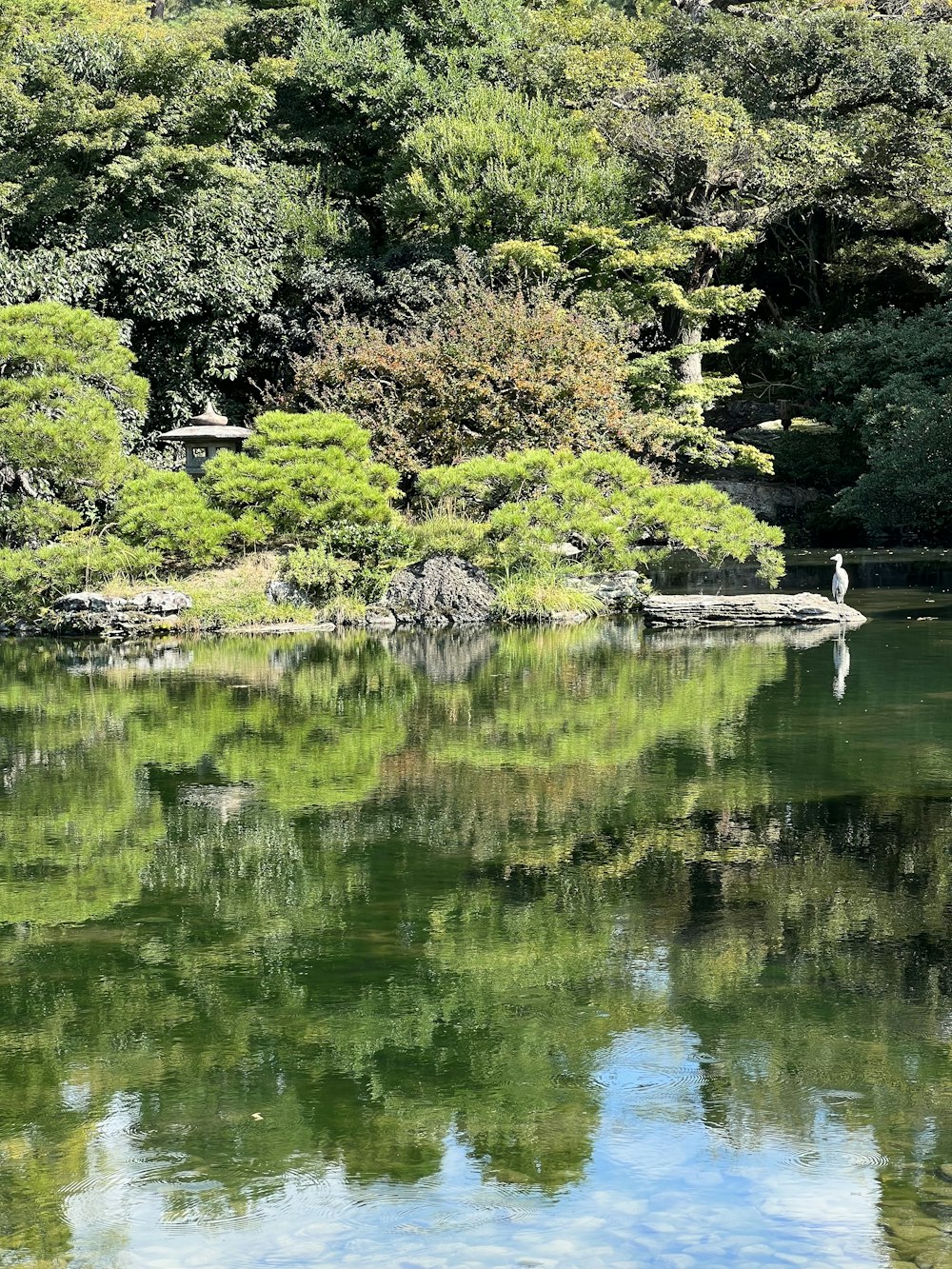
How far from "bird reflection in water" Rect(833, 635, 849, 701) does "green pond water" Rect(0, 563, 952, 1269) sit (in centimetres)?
110

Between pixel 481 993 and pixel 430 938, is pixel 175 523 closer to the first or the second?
pixel 430 938

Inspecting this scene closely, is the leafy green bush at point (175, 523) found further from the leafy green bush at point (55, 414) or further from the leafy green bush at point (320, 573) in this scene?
the leafy green bush at point (320, 573)

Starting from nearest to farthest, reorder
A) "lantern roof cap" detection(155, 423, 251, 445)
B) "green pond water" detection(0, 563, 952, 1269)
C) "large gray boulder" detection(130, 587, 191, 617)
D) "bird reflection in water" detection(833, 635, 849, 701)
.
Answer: "green pond water" detection(0, 563, 952, 1269), "bird reflection in water" detection(833, 635, 849, 701), "large gray boulder" detection(130, 587, 191, 617), "lantern roof cap" detection(155, 423, 251, 445)

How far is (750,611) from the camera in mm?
17156

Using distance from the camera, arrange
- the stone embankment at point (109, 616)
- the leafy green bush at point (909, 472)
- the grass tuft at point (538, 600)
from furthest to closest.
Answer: the leafy green bush at point (909, 472), the grass tuft at point (538, 600), the stone embankment at point (109, 616)

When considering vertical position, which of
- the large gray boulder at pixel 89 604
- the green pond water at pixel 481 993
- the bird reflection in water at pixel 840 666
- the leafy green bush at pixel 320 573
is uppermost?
the leafy green bush at pixel 320 573

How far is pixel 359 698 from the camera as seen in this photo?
12.0 m

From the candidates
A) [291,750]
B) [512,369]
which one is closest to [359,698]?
[291,750]

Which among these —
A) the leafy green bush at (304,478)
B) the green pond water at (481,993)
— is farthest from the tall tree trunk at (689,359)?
the green pond water at (481,993)

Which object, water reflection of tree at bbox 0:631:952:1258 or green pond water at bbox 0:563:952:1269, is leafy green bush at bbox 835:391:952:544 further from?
water reflection of tree at bbox 0:631:952:1258

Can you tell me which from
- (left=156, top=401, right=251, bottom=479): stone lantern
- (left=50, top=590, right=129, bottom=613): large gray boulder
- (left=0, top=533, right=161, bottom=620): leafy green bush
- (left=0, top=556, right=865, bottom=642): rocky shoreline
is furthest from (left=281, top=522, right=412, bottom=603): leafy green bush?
(left=156, top=401, right=251, bottom=479): stone lantern

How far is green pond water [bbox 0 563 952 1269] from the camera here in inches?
147

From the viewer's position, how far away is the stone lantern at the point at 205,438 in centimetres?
2036

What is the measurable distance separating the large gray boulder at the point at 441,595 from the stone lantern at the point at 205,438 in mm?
3447
